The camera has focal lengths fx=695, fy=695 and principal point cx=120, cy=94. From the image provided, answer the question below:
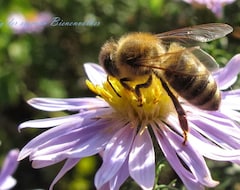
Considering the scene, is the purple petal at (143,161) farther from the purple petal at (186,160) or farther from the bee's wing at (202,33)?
the bee's wing at (202,33)

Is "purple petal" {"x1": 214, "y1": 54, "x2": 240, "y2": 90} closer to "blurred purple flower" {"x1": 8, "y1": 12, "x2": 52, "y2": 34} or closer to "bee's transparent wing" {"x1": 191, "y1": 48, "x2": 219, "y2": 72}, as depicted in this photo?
"bee's transparent wing" {"x1": 191, "y1": 48, "x2": 219, "y2": 72}

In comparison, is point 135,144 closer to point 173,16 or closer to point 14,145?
point 173,16

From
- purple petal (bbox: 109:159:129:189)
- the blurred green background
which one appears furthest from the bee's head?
the blurred green background

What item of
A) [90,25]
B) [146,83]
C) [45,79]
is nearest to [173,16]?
[90,25]

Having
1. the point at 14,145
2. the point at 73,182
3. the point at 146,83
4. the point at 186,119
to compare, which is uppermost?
the point at 146,83

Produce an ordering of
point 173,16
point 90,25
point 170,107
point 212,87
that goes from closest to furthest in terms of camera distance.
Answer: point 212,87, point 170,107, point 173,16, point 90,25

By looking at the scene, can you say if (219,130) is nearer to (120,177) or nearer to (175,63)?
(175,63)
